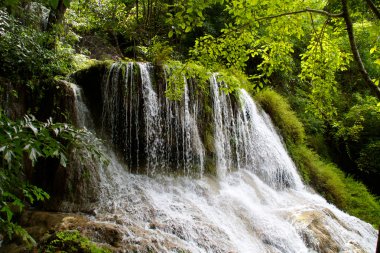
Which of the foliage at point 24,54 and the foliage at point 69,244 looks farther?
the foliage at point 24,54

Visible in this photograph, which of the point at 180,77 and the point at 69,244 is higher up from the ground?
the point at 180,77

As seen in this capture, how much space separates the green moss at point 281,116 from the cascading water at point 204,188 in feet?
5.29

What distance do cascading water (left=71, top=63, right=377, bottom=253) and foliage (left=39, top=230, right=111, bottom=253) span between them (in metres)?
A: 0.49

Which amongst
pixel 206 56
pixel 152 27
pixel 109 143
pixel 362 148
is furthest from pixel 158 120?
pixel 362 148

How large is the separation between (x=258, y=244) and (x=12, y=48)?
5.52 m

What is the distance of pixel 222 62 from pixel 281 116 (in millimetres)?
6859

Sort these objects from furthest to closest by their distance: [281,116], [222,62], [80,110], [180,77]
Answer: [281,116], [80,110], [222,62], [180,77]

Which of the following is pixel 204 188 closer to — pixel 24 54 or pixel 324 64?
pixel 324 64

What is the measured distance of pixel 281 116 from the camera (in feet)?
36.9

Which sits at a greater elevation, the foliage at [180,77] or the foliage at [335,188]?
the foliage at [180,77]

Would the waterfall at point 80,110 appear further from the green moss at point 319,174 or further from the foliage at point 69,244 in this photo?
the green moss at point 319,174

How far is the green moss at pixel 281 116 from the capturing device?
437 inches

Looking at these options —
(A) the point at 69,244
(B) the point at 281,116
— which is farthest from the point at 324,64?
(B) the point at 281,116

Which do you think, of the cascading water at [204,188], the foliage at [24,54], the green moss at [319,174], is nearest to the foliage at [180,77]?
the cascading water at [204,188]
